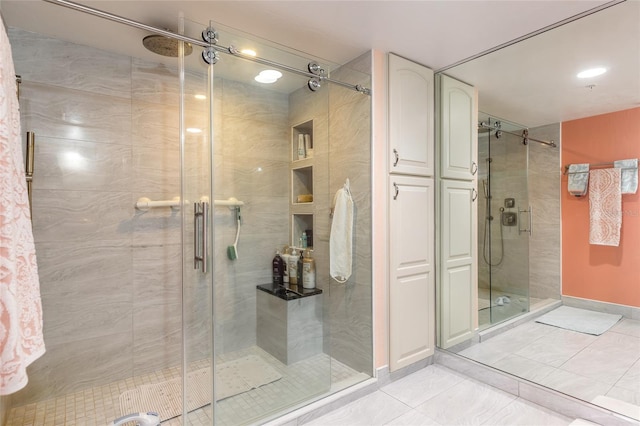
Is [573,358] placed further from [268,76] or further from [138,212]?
[138,212]

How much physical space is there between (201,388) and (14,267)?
1.10 metres

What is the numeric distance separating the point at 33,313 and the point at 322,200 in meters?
1.50

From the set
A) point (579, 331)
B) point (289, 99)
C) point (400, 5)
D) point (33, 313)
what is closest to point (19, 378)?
point (33, 313)

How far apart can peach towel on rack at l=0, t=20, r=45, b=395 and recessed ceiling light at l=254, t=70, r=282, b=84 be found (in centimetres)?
104

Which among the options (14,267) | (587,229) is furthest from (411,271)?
(14,267)

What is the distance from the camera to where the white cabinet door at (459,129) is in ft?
8.05

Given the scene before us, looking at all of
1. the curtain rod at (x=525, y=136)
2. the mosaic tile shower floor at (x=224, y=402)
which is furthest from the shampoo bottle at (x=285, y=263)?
the curtain rod at (x=525, y=136)

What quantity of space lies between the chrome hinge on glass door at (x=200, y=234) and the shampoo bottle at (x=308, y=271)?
25.7 inches

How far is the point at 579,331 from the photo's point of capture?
2.19 meters

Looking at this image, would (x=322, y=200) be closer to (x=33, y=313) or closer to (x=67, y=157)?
(x=33, y=313)

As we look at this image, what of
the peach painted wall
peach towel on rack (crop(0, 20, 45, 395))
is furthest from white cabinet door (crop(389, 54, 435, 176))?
peach towel on rack (crop(0, 20, 45, 395))

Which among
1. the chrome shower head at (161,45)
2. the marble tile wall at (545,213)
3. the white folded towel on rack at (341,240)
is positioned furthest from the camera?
the marble tile wall at (545,213)

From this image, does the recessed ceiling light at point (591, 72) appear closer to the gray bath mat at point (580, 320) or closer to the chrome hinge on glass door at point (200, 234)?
the gray bath mat at point (580, 320)

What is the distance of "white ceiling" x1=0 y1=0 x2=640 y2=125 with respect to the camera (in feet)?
5.34
